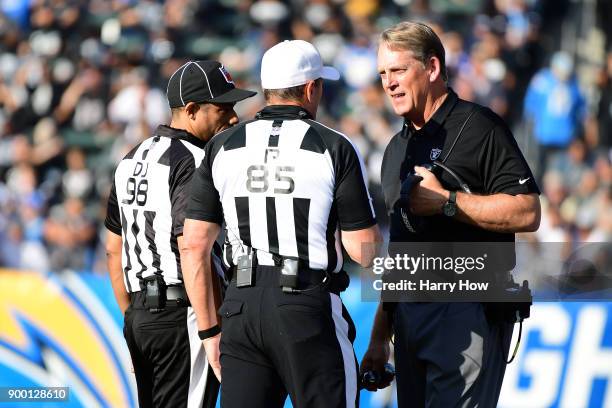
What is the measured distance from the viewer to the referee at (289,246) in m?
3.59

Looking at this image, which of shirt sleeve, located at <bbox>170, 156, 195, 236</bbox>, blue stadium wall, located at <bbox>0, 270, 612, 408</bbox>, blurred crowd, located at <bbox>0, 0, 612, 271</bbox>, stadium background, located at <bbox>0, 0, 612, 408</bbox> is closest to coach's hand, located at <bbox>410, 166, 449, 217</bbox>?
shirt sleeve, located at <bbox>170, 156, 195, 236</bbox>

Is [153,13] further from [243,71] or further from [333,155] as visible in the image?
[333,155]

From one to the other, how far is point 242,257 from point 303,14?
7.71 metres

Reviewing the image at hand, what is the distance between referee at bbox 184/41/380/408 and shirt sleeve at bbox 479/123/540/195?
18.2 inches

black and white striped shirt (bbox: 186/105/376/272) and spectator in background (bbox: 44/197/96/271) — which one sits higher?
black and white striped shirt (bbox: 186/105/376/272)

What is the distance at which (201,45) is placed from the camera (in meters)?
11.5

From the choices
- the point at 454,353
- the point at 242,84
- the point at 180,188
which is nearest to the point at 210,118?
the point at 180,188

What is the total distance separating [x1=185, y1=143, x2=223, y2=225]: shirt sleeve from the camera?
380 cm

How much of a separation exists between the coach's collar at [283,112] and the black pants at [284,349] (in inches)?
22.9

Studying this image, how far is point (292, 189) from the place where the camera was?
3.61m

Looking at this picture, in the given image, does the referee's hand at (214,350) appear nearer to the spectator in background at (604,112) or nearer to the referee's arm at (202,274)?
the referee's arm at (202,274)

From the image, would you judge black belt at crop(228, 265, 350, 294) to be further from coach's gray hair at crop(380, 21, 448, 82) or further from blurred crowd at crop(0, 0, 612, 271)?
blurred crowd at crop(0, 0, 612, 271)

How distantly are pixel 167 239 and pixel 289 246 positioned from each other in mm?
965

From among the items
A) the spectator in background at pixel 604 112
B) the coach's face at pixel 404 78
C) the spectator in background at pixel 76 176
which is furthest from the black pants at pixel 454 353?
the spectator in background at pixel 76 176
